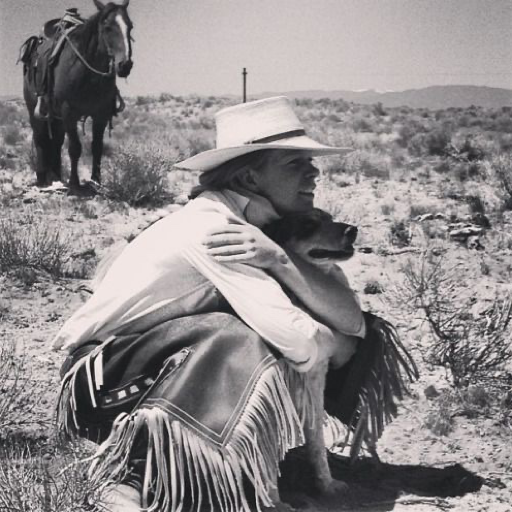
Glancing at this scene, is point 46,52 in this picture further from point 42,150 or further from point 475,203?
point 475,203

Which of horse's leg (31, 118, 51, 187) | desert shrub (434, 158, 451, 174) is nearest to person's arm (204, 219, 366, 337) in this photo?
horse's leg (31, 118, 51, 187)

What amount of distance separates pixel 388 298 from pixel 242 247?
2697 mm

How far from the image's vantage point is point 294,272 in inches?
108

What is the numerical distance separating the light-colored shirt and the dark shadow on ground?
52 centimetres

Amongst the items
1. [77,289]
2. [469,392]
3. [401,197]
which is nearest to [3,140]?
[401,197]

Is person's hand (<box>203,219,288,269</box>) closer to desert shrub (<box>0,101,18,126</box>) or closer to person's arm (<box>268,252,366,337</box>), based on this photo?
person's arm (<box>268,252,366,337</box>)

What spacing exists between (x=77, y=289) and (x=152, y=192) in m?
3.43

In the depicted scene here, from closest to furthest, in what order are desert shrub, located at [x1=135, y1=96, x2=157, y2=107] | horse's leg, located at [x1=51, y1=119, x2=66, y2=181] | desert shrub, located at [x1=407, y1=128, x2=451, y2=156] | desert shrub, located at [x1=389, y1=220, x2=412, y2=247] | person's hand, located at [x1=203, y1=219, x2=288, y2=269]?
person's hand, located at [x1=203, y1=219, x2=288, y2=269]
desert shrub, located at [x1=389, y1=220, x2=412, y2=247]
horse's leg, located at [x1=51, y1=119, x2=66, y2=181]
desert shrub, located at [x1=407, y1=128, x2=451, y2=156]
desert shrub, located at [x1=135, y1=96, x2=157, y2=107]

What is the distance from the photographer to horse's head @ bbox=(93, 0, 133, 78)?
8805 mm

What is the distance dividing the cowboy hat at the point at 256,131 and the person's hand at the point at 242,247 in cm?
26

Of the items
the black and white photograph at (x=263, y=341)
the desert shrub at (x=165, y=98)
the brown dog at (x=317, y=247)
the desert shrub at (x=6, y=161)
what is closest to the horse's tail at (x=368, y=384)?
the black and white photograph at (x=263, y=341)

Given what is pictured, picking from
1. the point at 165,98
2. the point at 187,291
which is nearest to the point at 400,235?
the point at 187,291

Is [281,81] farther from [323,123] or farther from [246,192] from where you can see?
[323,123]

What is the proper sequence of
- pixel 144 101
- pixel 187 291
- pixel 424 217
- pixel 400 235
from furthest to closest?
pixel 144 101 < pixel 424 217 < pixel 400 235 < pixel 187 291
